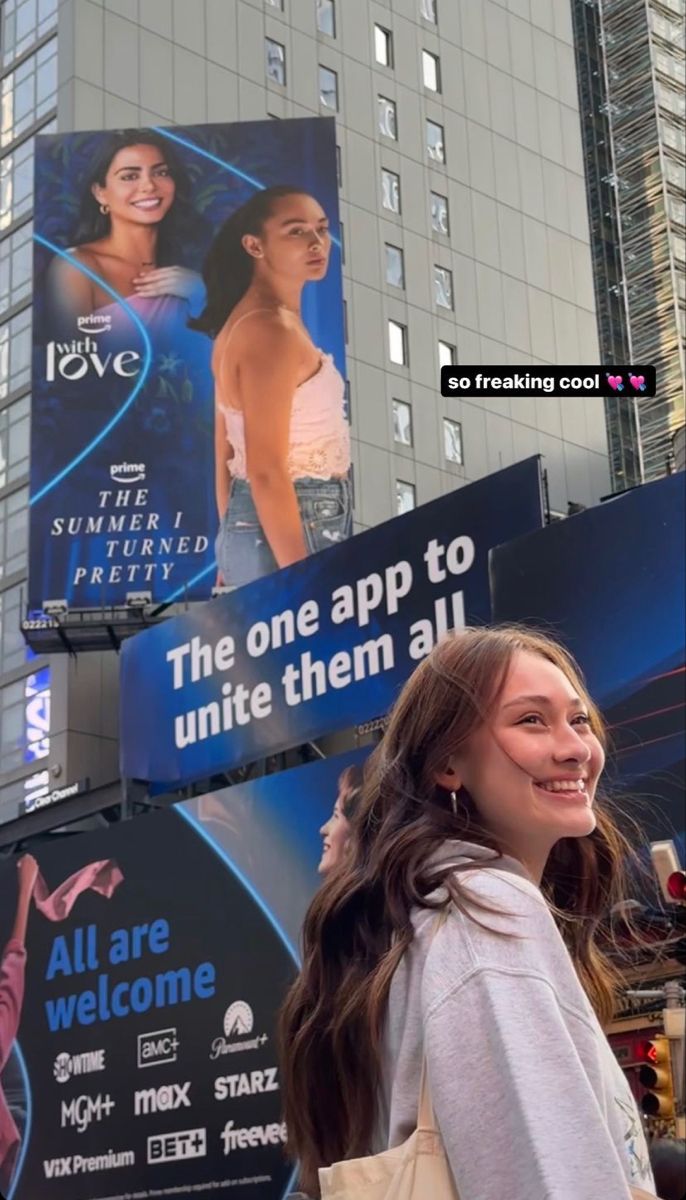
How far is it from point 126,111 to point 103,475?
1177 centimetres

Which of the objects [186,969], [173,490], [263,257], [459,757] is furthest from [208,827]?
[459,757]

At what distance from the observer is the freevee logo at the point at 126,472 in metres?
33.2

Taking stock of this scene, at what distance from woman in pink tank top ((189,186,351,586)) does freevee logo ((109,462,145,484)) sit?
135 centimetres

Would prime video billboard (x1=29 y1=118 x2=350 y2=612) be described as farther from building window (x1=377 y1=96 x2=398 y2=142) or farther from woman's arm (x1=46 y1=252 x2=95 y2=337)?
building window (x1=377 y1=96 x2=398 y2=142)

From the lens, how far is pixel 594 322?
50219 millimetres

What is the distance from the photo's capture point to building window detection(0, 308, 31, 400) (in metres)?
39.6

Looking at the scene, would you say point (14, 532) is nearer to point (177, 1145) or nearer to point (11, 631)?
point (11, 631)

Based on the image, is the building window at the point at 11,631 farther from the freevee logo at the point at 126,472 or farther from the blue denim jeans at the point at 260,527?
the blue denim jeans at the point at 260,527

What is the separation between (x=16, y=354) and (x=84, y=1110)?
1780cm

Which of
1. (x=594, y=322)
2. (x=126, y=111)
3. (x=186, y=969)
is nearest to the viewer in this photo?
(x=186, y=969)

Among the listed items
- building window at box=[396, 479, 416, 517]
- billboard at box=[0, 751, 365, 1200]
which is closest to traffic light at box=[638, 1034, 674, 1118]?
billboard at box=[0, 751, 365, 1200]

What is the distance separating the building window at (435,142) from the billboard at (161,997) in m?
24.5

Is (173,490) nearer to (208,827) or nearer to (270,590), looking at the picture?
(270,590)

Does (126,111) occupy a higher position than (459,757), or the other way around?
(126,111)
